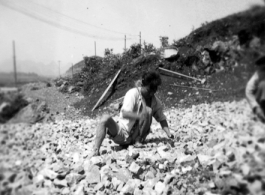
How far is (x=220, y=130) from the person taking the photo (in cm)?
164

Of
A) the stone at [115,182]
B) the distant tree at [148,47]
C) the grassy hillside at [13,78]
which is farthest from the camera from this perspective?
the distant tree at [148,47]

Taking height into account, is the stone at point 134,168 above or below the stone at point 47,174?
below

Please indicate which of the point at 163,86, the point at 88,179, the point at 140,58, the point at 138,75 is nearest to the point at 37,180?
the point at 88,179

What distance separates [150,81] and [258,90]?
7.22 feet

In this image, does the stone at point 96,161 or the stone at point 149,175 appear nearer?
the stone at point 149,175

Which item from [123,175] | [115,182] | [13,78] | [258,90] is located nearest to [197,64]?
[123,175]

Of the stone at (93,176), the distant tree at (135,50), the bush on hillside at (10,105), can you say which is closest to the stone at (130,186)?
the stone at (93,176)

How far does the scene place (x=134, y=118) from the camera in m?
3.36

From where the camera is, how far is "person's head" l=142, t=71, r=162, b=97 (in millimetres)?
3352

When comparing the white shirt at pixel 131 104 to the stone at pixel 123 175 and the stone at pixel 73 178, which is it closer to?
the stone at pixel 123 175

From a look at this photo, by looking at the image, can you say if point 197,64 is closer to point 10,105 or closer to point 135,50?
point 135,50

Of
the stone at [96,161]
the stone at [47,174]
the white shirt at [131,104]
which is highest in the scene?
the white shirt at [131,104]

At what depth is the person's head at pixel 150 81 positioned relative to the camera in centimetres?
335

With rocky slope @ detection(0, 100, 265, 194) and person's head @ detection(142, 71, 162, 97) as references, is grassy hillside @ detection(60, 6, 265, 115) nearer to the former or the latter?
rocky slope @ detection(0, 100, 265, 194)
